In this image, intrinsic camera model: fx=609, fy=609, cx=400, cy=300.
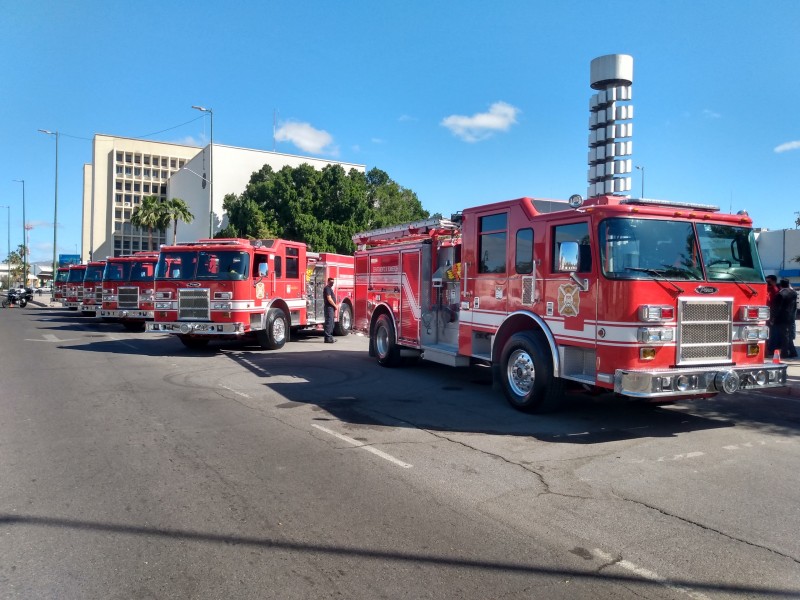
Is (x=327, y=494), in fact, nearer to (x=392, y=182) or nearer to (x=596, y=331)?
(x=596, y=331)

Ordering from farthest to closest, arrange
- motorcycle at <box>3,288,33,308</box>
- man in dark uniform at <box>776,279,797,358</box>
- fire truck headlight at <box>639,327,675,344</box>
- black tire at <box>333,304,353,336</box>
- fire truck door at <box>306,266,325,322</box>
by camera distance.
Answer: motorcycle at <box>3,288,33,308</box> → black tire at <box>333,304,353,336</box> → fire truck door at <box>306,266,325,322</box> → man in dark uniform at <box>776,279,797,358</box> → fire truck headlight at <box>639,327,675,344</box>

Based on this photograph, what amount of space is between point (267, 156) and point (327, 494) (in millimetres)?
53720

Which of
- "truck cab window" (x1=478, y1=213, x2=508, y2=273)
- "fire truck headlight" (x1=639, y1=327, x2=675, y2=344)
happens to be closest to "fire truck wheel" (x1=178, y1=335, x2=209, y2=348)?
"truck cab window" (x1=478, y1=213, x2=508, y2=273)

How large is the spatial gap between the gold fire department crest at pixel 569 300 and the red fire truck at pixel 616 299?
0.7 inches

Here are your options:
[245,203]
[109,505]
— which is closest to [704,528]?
[109,505]

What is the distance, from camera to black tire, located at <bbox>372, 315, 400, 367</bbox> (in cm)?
1215

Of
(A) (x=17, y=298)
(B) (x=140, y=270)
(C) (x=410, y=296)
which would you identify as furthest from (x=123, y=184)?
(C) (x=410, y=296)

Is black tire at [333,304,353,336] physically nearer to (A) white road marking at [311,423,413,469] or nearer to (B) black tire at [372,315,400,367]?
(B) black tire at [372,315,400,367]

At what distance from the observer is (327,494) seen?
16.7 ft

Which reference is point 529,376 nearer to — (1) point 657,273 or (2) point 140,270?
(1) point 657,273

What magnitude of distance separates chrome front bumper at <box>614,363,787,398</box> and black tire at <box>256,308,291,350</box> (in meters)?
10.6

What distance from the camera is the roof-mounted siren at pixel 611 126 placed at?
18.9 m

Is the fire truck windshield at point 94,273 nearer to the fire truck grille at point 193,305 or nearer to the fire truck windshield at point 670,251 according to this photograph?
the fire truck grille at point 193,305

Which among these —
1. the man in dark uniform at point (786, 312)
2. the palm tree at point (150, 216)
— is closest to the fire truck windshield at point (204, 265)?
the man in dark uniform at point (786, 312)
